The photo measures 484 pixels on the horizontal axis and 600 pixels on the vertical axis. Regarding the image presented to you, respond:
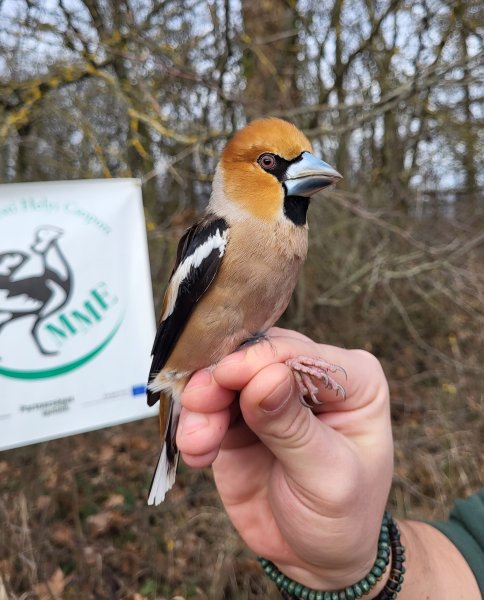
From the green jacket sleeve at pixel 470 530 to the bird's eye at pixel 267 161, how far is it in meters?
1.59

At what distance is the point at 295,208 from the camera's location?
179 cm

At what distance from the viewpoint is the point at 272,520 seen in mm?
1920

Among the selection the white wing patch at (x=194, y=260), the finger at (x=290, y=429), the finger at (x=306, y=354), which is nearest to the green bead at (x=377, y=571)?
the finger at (x=290, y=429)

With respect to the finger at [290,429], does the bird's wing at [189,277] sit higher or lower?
higher

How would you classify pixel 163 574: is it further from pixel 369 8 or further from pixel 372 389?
pixel 369 8

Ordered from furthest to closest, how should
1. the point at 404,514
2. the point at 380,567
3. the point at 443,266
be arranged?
the point at 443,266 < the point at 404,514 < the point at 380,567

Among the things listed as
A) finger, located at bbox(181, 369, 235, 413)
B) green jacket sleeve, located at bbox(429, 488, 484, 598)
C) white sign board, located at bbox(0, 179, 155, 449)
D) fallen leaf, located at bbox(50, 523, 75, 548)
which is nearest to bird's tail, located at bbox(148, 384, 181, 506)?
finger, located at bbox(181, 369, 235, 413)

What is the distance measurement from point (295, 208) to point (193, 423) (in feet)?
2.69

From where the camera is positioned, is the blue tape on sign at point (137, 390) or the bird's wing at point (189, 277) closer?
the bird's wing at point (189, 277)

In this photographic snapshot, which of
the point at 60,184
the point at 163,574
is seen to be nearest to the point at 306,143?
the point at 60,184

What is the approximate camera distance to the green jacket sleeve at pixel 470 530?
6.35ft

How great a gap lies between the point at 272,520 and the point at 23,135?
448 cm

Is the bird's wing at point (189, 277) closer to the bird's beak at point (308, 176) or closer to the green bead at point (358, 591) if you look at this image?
the bird's beak at point (308, 176)

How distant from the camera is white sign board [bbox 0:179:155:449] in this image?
3086mm
